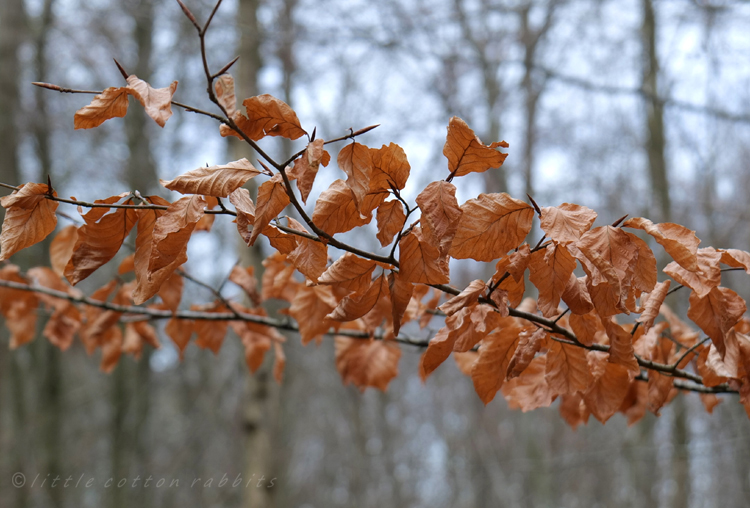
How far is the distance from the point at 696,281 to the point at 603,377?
Result: 15.3 inches

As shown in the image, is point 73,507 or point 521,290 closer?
point 521,290

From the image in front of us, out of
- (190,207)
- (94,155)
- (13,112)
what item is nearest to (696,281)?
(190,207)

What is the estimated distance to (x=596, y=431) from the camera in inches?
495

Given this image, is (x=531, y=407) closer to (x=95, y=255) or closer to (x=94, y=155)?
(x=95, y=255)

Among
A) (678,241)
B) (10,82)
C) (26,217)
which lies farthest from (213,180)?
(10,82)

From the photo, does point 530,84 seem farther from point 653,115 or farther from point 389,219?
point 389,219

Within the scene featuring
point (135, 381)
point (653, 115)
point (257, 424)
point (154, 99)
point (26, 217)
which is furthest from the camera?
point (135, 381)

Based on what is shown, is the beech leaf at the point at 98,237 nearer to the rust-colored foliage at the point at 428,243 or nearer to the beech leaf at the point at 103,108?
the rust-colored foliage at the point at 428,243

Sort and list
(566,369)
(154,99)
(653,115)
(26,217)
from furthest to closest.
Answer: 1. (653,115)
2. (566,369)
3. (26,217)
4. (154,99)

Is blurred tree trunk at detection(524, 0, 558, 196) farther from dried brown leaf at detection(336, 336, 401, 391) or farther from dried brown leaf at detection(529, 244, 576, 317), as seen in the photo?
dried brown leaf at detection(529, 244, 576, 317)

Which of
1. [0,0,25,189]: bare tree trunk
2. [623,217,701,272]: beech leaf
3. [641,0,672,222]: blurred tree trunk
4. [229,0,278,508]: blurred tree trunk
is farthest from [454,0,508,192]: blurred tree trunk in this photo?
[623,217,701,272]: beech leaf

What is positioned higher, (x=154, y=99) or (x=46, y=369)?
(x=46, y=369)

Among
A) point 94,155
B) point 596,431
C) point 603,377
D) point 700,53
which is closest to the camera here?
point 603,377

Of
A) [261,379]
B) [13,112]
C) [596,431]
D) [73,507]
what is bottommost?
[73,507]
